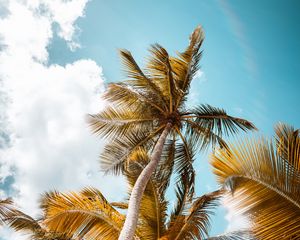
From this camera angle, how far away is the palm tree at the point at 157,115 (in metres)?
9.12

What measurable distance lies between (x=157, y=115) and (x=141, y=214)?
310 centimetres

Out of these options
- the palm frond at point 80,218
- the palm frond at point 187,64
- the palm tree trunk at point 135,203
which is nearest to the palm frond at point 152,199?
the palm frond at point 80,218

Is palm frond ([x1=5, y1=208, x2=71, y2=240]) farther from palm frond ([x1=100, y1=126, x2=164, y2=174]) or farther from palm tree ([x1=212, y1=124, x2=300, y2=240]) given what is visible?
palm tree ([x1=212, y1=124, x2=300, y2=240])

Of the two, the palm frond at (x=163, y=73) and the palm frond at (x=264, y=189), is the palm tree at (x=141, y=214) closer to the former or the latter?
the palm frond at (x=163, y=73)

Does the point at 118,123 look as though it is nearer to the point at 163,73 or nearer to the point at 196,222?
the point at 163,73

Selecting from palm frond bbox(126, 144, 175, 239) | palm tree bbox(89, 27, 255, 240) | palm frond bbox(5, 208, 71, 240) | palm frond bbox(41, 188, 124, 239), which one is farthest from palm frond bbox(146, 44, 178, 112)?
palm frond bbox(5, 208, 71, 240)

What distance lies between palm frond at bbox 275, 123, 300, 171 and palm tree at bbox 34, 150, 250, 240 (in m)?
2.96

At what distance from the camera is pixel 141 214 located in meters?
8.08

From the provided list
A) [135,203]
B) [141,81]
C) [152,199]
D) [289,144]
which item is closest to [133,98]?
[141,81]

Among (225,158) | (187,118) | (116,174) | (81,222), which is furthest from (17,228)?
(225,158)

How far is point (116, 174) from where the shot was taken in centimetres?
944

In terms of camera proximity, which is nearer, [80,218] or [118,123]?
[80,218]

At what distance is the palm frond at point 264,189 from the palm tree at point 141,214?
10.3ft

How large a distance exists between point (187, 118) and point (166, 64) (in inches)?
72.2
